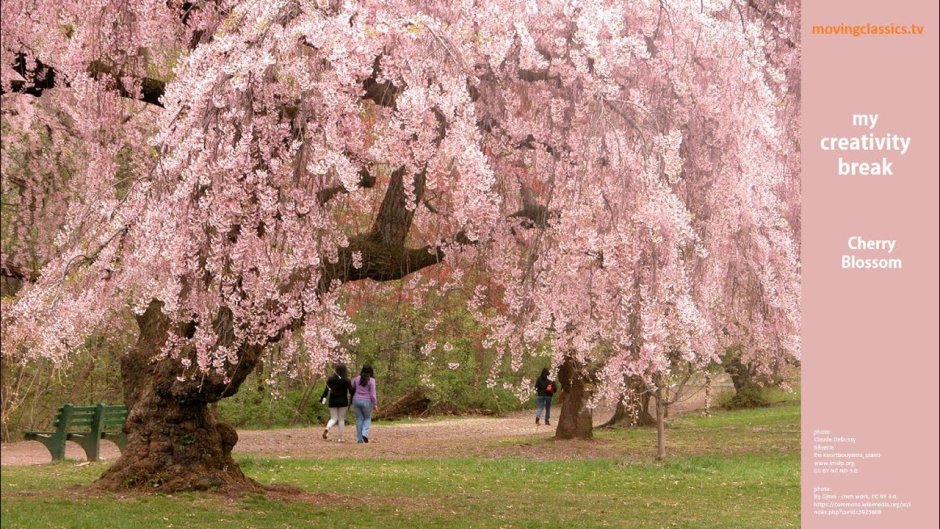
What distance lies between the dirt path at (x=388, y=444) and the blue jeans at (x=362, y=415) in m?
0.20

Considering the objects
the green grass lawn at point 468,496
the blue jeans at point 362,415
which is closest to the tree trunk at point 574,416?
the green grass lawn at point 468,496

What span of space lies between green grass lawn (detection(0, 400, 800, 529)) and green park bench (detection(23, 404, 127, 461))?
0.51m

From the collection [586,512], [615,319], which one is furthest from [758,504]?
[615,319]

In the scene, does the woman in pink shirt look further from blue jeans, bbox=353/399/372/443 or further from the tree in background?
the tree in background

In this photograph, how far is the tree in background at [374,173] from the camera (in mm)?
6730

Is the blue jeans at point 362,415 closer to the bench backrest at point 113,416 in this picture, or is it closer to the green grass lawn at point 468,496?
the green grass lawn at point 468,496

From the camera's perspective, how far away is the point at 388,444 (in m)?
17.7

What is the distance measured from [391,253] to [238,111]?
2.81 m

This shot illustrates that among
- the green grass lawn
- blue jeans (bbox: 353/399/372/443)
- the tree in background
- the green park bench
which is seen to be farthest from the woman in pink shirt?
the tree in background

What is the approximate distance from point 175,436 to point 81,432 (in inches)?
190

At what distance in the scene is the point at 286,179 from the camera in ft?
24.4

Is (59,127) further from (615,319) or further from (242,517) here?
(615,319)

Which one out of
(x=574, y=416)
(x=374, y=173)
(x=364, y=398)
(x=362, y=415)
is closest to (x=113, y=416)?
(x=364, y=398)

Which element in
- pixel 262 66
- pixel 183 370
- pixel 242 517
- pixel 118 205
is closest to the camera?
pixel 262 66
